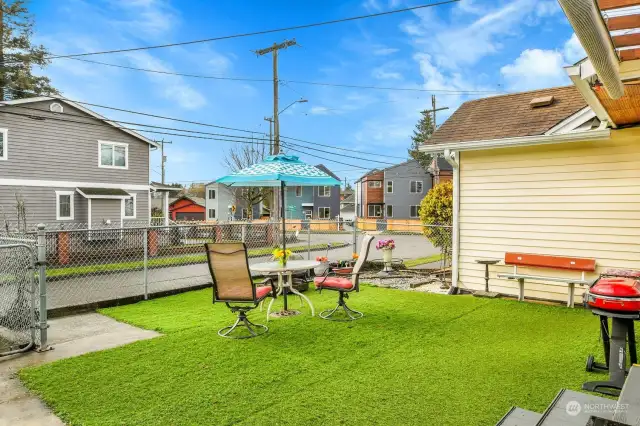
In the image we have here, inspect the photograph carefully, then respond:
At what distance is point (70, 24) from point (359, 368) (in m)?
16.4

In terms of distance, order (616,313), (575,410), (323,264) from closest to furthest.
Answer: (575,410) < (616,313) < (323,264)

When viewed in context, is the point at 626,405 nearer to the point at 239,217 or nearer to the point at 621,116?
the point at 621,116

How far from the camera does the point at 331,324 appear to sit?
533cm

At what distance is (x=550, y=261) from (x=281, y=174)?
460 centimetres

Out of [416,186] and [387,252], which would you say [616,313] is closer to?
[387,252]

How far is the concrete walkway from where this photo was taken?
296 centimetres

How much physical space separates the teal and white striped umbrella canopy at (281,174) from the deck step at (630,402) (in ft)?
15.0

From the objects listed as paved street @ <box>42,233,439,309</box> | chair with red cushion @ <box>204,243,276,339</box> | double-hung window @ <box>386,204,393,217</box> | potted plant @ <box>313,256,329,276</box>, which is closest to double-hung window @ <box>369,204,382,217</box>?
double-hung window @ <box>386,204,393,217</box>

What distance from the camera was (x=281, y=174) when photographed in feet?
19.0

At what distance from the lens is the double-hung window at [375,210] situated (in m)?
40.1

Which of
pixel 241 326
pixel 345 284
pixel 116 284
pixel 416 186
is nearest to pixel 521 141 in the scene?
pixel 345 284

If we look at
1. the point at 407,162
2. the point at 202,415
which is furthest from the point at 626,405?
the point at 407,162

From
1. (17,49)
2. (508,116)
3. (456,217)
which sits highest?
(17,49)

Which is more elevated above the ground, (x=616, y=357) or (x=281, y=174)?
(x=281, y=174)
